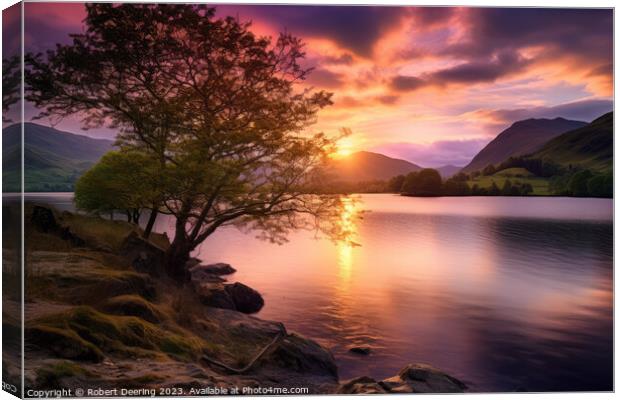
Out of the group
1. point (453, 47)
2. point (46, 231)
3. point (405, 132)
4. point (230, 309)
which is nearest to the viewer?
point (46, 231)

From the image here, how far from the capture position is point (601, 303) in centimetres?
1256

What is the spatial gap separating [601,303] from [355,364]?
20.3 feet

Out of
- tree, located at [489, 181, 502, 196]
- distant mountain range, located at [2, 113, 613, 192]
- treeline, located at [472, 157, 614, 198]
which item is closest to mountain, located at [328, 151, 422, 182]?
distant mountain range, located at [2, 113, 613, 192]

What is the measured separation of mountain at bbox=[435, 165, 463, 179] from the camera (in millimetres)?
14309

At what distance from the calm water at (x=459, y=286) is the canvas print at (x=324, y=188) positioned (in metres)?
0.06

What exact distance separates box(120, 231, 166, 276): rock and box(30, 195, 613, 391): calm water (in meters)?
0.67

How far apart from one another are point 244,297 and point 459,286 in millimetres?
6356

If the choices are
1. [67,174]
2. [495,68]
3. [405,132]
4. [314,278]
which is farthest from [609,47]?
[67,174]

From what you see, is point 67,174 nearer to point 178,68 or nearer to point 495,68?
point 178,68

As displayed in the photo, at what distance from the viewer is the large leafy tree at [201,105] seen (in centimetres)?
1229

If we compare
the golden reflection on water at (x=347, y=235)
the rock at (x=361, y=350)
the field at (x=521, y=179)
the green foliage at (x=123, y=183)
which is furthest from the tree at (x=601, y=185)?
the green foliage at (x=123, y=183)

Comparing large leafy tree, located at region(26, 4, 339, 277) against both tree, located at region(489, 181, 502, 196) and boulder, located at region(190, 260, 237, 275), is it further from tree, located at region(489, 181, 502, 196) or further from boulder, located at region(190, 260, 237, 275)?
tree, located at region(489, 181, 502, 196)

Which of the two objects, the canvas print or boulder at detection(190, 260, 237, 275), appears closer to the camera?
the canvas print

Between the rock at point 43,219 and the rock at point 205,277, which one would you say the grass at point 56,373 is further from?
the rock at point 205,277
